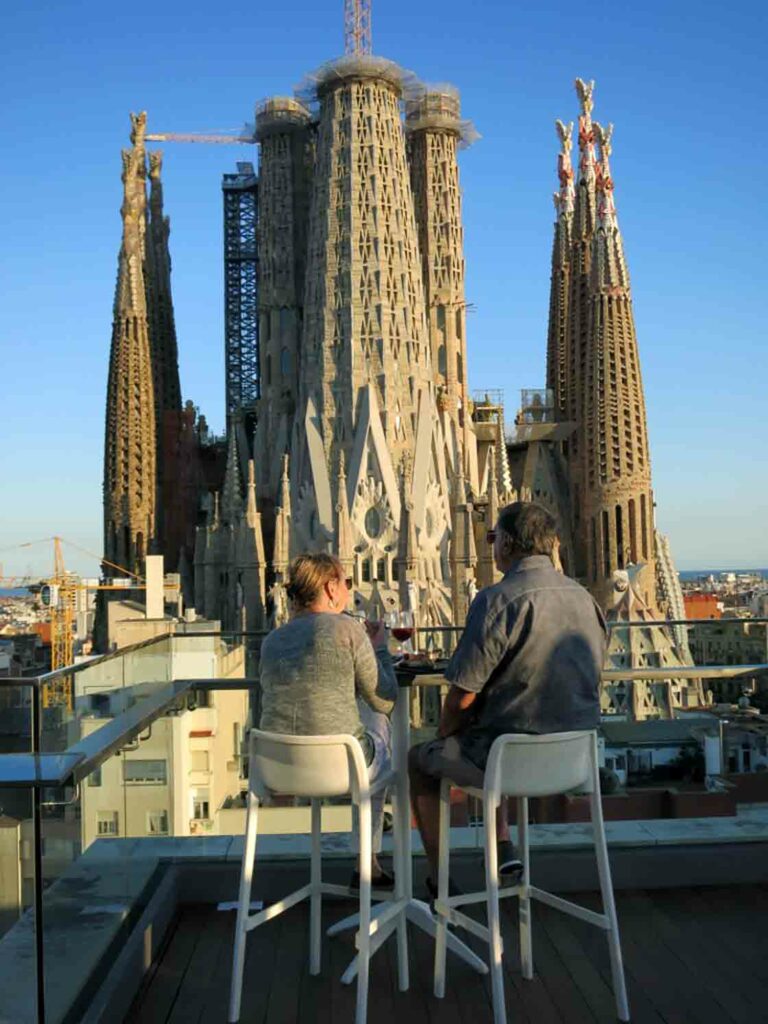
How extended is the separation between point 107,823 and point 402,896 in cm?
113

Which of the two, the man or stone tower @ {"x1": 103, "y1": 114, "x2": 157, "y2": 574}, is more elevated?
stone tower @ {"x1": 103, "y1": 114, "x2": 157, "y2": 574}

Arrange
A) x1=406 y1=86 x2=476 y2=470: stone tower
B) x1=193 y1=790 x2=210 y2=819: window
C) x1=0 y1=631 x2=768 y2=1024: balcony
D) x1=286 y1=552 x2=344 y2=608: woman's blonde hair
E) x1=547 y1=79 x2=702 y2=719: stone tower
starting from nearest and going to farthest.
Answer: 1. x1=0 y1=631 x2=768 y2=1024: balcony
2. x1=286 y1=552 x2=344 y2=608: woman's blonde hair
3. x1=193 y1=790 x2=210 y2=819: window
4. x1=547 y1=79 x2=702 y2=719: stone tower
5. x1=406 y1=86 x2=476 y2=470: stone tower

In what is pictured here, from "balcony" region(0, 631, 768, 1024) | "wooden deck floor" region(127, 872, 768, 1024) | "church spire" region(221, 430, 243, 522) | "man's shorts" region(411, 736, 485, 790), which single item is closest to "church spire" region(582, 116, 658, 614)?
"church spire" region(221, 430, 243, 522)

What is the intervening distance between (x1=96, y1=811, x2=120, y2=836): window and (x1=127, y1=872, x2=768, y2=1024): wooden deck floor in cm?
42

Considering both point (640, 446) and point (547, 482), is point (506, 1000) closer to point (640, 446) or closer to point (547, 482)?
point (640, 446)

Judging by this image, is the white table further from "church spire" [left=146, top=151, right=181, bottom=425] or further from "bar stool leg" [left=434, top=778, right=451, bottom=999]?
"church spire" [left=146, top=151, right=181, bottom=425]

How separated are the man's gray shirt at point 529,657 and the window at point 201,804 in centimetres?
219

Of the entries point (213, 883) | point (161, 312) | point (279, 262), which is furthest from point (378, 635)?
point (161, 312)

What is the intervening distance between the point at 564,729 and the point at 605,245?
38284 mm

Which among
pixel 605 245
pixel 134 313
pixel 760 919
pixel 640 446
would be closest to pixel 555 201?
pixel 605 245

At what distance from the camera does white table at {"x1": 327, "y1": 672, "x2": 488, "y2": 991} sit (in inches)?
137

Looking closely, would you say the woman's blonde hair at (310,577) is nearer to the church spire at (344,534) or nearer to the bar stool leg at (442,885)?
the bar stool leg at (442,885)

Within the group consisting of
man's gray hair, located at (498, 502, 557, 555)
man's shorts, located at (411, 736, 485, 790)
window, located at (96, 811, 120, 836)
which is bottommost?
window, located at (96, 811, 120, 836)

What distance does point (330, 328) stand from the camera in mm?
37250
